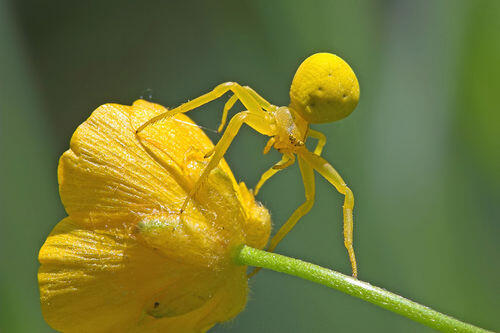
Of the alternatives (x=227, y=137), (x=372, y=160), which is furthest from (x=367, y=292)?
(x=372, y=160)

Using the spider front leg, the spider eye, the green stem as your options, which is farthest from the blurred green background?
the green stem

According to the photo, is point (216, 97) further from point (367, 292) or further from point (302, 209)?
point (367, 292)

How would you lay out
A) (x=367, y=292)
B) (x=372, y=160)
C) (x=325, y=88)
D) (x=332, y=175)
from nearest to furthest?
(x=367, y=292), (x=325, y=88), (x=332, y=175), (x=372, y=160)

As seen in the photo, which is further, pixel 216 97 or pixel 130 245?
pixel 216 97

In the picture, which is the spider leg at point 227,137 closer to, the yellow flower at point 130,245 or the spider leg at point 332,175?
the yellow flower at point 130,245

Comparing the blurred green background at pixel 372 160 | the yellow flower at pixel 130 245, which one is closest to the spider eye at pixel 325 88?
the yellow flower at pixel 130 245

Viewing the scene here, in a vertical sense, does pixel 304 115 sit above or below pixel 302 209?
above
